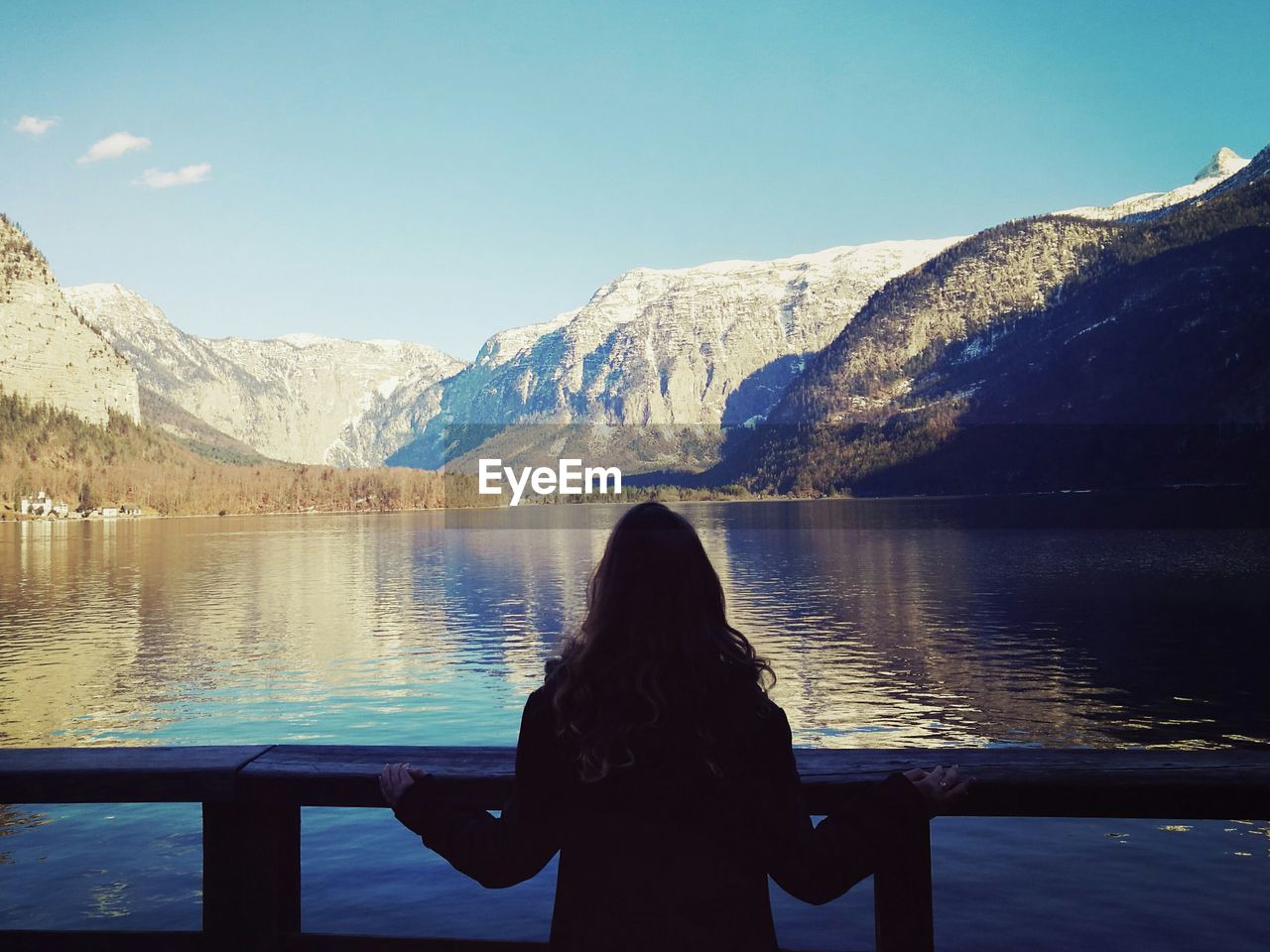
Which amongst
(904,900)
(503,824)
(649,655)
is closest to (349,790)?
(503,824)

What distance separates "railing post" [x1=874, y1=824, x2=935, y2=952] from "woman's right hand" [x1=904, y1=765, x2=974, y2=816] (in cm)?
23

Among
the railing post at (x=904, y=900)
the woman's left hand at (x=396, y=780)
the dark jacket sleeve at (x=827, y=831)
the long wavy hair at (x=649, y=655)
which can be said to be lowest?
the railing post at (x=904, y=900)

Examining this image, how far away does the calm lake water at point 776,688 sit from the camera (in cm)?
1377

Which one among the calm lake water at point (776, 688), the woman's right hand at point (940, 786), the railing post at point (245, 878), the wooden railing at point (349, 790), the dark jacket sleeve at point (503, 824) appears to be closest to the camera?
the dark jacket sleeve at point (503, 824)

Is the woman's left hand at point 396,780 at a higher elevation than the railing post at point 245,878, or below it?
higher

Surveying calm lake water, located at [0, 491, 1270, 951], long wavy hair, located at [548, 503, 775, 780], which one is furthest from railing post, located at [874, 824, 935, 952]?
calm lake water, located at [0, 491, 1270, 951]

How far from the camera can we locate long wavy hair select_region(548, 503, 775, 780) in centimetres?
321

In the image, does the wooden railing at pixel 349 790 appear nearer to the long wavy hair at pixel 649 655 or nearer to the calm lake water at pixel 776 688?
the long wavy hair at pixel 649 655

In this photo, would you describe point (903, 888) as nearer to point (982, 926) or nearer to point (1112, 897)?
point (982, 926)

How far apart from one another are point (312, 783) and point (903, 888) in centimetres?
211

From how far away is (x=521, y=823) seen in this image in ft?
10.8

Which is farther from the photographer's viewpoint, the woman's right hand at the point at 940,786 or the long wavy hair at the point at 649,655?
the woman's right hand at the point at 940,786

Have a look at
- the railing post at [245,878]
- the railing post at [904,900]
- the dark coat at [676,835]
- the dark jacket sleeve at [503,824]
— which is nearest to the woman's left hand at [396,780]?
the dark jacket sleeve at [503,824]

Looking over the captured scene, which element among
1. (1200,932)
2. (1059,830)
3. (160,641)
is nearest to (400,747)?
(1200,932)
